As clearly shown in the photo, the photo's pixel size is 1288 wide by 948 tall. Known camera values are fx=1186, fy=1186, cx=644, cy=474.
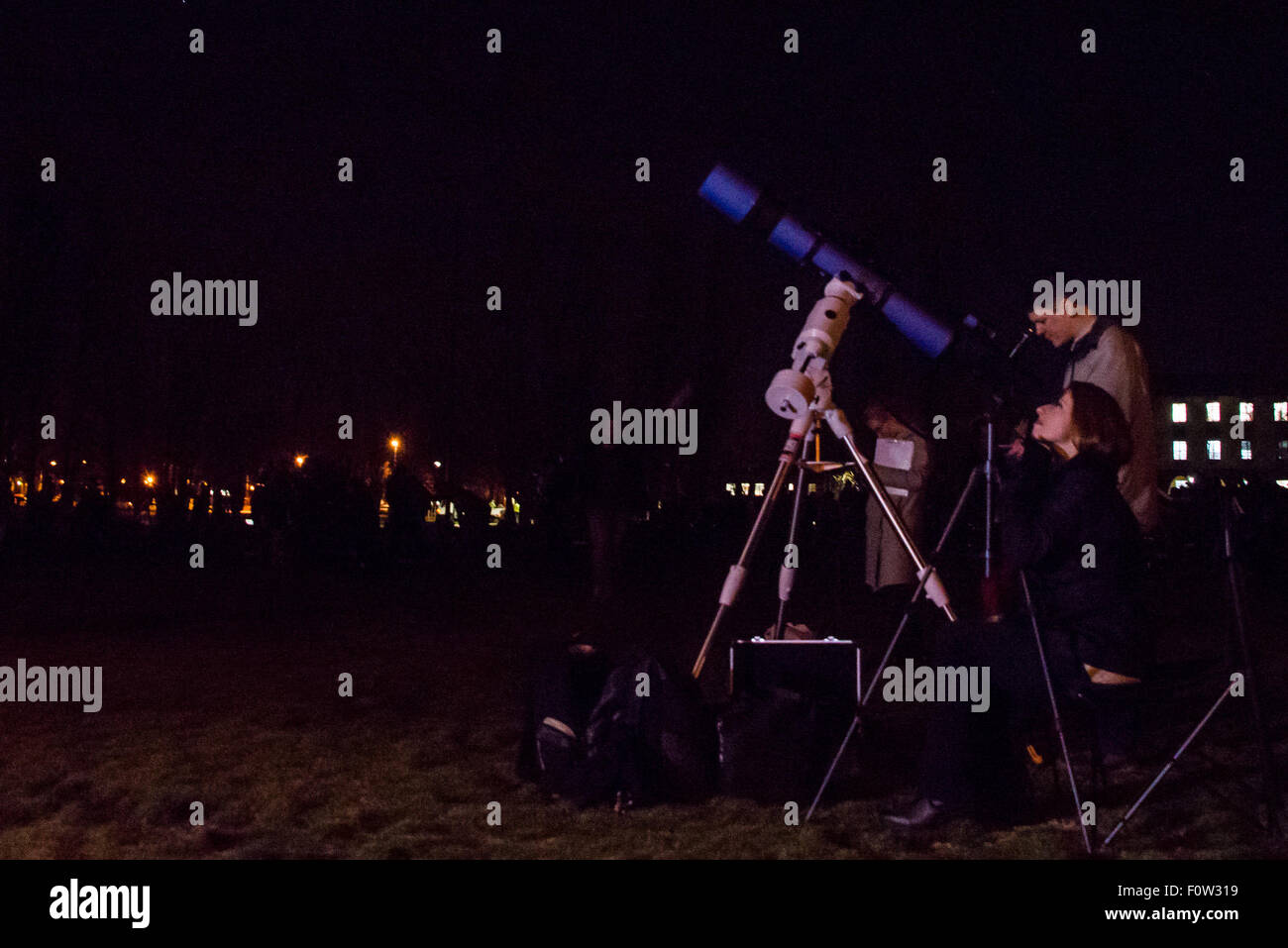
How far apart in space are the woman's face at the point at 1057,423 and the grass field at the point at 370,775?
1.40m

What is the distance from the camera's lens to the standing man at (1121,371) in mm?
4844

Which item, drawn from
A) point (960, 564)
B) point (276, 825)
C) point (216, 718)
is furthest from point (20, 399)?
point (276, 825)

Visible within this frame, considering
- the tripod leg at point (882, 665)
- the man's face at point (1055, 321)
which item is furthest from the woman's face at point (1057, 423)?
the man's face at point (1055, 321)

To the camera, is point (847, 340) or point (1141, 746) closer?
point (847, 340)

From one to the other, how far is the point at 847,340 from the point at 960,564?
14.3 meters

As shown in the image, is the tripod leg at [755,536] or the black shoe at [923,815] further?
the tripod leg at [755,536]

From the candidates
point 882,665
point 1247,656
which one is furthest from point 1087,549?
point 882,665

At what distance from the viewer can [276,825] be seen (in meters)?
4.32

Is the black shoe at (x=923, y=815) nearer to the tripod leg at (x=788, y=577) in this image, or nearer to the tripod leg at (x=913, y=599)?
the tripod leg at (x=913, y=599)

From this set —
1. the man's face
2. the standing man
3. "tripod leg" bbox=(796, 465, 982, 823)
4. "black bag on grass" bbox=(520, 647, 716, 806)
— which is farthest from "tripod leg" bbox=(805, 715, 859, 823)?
the man's face

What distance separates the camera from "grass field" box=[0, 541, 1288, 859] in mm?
4070

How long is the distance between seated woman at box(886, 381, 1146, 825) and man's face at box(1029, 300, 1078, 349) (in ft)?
2.52

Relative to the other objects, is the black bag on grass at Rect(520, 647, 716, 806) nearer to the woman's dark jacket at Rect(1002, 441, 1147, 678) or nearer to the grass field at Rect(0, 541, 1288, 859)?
the grass field at Rect(0, 541, 1288, 859)
